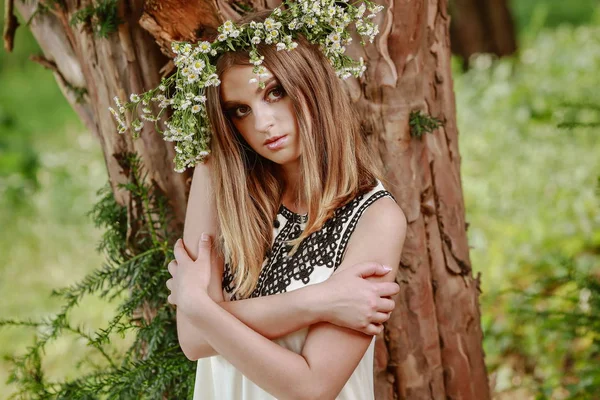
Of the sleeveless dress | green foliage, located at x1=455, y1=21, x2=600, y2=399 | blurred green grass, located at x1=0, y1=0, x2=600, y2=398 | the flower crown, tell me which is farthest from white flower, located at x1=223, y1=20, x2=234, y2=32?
blurred green grass, located at x1=0, y1=0, x2=600, y2=398

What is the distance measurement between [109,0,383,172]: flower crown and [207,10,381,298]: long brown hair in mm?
30

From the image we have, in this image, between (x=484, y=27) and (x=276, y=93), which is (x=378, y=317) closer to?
(x=276, y=93)

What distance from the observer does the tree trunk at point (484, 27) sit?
7.52m

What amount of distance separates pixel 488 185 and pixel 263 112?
358cm

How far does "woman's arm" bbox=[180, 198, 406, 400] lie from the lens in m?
1.70

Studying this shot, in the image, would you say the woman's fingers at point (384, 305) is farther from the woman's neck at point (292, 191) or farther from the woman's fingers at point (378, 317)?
the woman's neck at point (292, 191)

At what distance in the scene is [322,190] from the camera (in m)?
1.90

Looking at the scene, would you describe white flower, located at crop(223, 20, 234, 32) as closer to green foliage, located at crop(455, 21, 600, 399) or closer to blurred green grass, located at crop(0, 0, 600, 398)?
green foliage, located at crop(455, 21, 600, 399)

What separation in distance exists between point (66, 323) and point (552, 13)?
10082mm

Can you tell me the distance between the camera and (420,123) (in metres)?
2.22

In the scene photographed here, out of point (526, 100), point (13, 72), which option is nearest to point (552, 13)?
point (526, 100)

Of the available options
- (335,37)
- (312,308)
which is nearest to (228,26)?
(335,37)

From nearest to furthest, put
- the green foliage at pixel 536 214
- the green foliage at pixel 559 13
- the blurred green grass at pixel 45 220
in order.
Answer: the green foliage at pixel 536 214
the blurred green grass at pixel 45 220
the green foliage at pixel 559 13

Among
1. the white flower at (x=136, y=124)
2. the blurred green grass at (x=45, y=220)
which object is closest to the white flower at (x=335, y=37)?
the white flower at (x=136, y=124)
